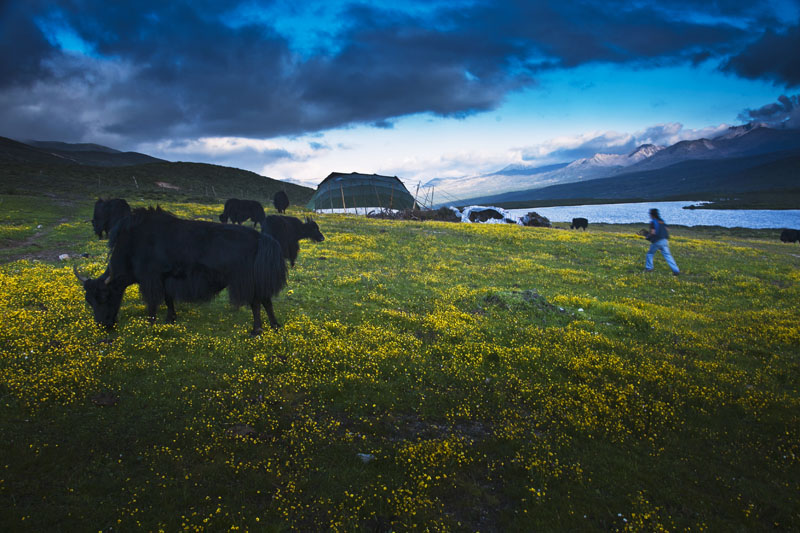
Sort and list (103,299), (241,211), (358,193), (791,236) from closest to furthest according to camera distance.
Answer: (103,299)
(241,211)
(791,236)
(358,193)

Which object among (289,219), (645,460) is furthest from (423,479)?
(289,219)

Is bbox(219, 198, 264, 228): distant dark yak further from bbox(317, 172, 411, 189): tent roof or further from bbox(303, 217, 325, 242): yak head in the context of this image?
bbox(317, 172, 411, 189): tent roof

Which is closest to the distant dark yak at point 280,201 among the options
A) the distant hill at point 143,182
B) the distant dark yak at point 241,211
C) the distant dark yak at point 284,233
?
the distant dark yak at point 241,211

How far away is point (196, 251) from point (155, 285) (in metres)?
1.35

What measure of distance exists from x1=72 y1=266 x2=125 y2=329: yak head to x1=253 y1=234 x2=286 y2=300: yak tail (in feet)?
11.4

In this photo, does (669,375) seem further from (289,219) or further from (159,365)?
(289,219)

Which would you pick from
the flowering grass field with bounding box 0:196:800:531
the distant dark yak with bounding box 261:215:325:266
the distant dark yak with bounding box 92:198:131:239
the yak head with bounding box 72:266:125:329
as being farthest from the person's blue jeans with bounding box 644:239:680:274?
the distant dark yak with bounding box 92:198:131:239

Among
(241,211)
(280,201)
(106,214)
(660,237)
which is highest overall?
(280,201)

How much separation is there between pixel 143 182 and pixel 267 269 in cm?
9430

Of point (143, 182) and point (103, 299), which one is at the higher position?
point (143, 182)

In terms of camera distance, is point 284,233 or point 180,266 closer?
point 180,266

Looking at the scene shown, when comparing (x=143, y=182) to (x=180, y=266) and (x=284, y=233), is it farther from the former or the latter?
(x=180, y=266)

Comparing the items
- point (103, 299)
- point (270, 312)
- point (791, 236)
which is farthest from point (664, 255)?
point (791, 236)

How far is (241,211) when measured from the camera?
31.4m
